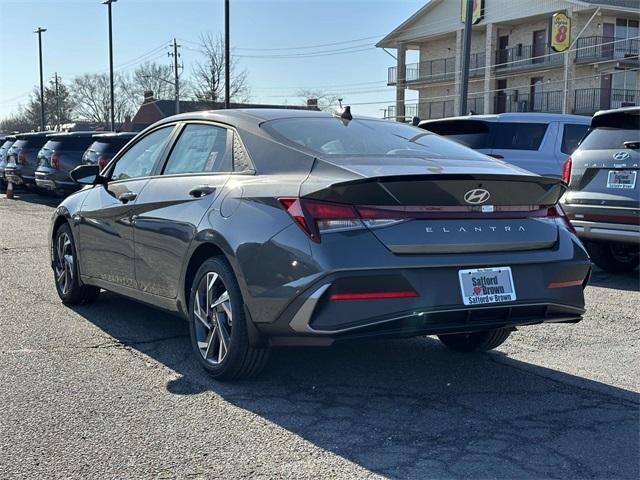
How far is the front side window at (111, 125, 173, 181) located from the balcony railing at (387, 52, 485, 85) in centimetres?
4580

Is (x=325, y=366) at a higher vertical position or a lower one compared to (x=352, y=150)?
lower

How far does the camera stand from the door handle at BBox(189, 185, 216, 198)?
186 inches

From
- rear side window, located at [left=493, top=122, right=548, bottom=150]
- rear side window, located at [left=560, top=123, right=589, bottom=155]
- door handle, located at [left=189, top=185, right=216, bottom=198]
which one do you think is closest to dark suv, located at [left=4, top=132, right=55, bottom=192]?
rear side window, located at [left=493, top=122, right=548, bottom=150]

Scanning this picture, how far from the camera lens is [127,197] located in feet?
18.5

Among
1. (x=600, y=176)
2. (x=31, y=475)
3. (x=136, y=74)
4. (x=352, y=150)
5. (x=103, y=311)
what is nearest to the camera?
(x=31, y=475)

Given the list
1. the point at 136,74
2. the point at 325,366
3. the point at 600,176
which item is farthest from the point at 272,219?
the point at 136,74

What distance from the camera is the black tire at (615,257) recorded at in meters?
8.90

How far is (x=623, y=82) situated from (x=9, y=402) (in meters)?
45.8

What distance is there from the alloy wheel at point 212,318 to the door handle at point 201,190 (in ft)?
1.67

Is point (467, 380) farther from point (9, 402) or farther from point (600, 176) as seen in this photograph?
point (600, 176)

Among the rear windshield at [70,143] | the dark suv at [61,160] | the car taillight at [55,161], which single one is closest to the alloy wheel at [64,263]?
the dark suv at [61,160]

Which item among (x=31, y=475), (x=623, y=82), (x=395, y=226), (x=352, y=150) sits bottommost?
(x=31, y=475)

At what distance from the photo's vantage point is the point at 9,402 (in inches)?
165

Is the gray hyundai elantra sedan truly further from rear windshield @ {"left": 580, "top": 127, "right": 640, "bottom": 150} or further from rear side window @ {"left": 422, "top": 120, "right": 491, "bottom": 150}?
rear side window @ {"left": 422, "top": 120, "right": 491, "bottom": 150}
